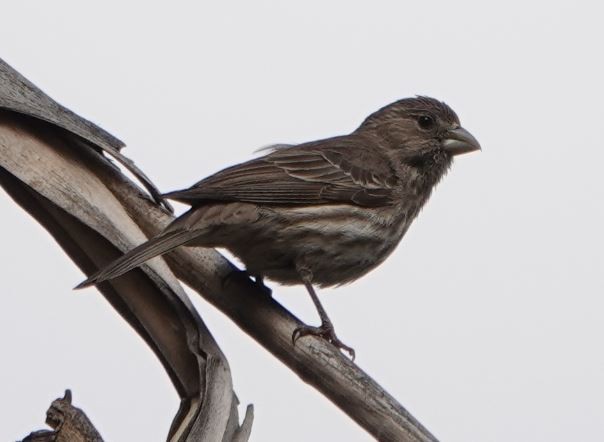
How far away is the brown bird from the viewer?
5.10m

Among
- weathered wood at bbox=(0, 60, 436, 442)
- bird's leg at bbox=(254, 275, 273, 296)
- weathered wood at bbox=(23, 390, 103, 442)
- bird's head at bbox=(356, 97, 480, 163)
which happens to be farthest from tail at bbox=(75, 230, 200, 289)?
bird's head at bbox=(356, 97, 480, 163)

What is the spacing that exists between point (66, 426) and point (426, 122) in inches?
179

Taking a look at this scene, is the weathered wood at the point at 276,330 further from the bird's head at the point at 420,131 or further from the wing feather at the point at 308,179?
the bird's head at the point at 420,131

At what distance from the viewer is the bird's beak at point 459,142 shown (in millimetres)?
6561

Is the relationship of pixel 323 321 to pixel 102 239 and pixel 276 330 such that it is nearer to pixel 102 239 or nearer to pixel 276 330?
pixel 276 330

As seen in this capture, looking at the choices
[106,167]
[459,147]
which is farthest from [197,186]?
[459,147]

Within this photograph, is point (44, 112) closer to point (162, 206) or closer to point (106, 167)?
point (106, 167)

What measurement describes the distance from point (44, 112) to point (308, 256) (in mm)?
1939

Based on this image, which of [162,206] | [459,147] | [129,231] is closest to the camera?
[129,231]

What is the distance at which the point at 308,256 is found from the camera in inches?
215

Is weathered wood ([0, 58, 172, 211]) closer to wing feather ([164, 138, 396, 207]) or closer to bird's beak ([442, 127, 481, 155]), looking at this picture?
wing feather ([164, 138, 396, 207])

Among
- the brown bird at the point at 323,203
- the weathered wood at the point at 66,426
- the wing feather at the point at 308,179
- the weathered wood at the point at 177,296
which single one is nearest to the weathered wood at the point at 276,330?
the weathered wood at the point at 177,296

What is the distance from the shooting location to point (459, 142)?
6.61 metres

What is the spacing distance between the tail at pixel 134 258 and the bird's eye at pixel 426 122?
297 centimetres
